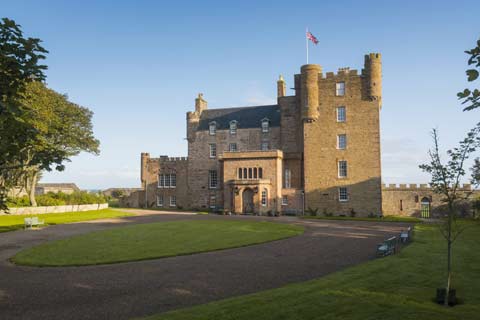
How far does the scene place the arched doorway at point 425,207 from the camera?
47.4 metres

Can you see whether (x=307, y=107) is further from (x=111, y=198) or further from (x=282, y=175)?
(x=111, y=198)

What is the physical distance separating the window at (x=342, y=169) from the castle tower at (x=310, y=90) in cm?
631

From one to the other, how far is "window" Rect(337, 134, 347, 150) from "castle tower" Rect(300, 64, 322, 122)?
373cm

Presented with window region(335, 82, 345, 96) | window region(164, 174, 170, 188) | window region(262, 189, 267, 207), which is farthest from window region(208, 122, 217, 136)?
window region(335, 82, 345, 96)

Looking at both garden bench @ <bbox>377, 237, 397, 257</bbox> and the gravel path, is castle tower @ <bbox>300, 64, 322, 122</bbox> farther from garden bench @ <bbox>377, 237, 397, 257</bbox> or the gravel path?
garden bench @ <bbox>377, 237, 397, 257</bbox>

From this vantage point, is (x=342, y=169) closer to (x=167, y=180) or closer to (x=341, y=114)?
(x=341, y=114)

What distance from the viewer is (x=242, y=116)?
57.1 m

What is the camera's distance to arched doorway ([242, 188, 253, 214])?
156 ft

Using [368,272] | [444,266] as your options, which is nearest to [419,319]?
[368,272]

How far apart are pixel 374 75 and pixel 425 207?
58.3 feet

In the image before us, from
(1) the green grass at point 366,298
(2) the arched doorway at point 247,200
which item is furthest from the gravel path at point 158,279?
(2) the arched doorway at point 247,200

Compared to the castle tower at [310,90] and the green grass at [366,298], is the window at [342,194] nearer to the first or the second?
the castle tower at [310,90]

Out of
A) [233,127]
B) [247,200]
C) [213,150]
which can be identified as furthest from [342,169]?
[213,150]

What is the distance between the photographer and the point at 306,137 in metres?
47.6
